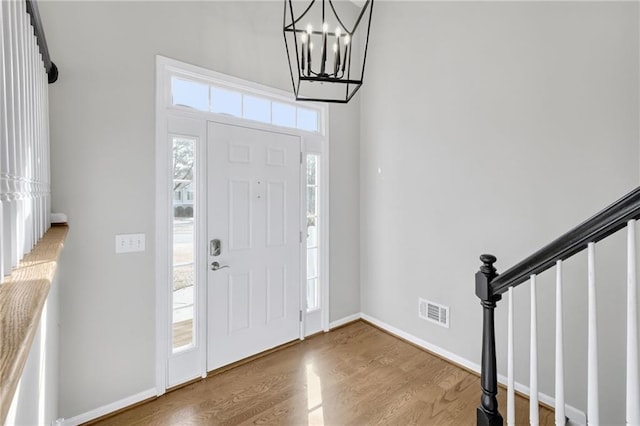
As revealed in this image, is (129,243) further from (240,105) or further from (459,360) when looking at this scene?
(459,360)

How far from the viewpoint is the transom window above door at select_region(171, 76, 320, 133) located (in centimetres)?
238

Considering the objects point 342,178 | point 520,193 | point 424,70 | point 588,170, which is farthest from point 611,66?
point 342,178

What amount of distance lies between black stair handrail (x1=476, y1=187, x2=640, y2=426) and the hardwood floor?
629mm

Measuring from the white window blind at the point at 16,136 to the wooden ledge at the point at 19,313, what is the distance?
37mm

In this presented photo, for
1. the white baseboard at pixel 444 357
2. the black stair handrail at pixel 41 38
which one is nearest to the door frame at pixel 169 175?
the white baseboard at pixel 444 357

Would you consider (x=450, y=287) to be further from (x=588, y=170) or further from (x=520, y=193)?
(x=588, y=170)

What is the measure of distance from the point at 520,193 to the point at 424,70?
4.68 feet

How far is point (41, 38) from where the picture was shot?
1.31m

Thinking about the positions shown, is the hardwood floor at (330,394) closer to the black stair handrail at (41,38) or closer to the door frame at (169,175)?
the door frame at (169,175)

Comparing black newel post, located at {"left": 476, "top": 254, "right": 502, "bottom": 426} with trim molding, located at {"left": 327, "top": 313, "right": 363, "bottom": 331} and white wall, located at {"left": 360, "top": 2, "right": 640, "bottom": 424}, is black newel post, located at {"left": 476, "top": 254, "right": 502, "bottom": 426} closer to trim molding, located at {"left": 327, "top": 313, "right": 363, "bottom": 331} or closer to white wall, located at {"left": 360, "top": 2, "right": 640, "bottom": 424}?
white wall, located at {"left": 360, "top": 2, "right": 640, "bottom": 424}

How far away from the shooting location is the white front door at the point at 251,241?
2.53m

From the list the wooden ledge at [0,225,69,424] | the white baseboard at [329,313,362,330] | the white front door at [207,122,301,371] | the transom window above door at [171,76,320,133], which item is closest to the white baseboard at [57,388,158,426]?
the white front door at [207,122,301,371]

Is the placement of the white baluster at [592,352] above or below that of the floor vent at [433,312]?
above

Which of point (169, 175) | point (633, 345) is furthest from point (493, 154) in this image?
point (169, 175)
